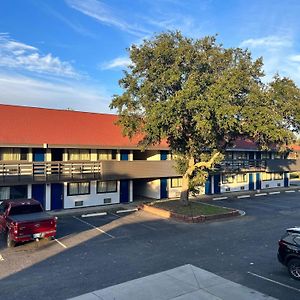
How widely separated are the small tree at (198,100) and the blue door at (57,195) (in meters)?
6.54

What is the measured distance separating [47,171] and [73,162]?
194cm

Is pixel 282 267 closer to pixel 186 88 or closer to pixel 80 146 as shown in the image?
pixel 186 88

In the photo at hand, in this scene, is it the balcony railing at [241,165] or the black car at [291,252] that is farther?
the balcony railing at [241,165]

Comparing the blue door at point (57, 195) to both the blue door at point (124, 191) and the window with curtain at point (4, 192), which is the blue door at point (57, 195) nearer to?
the window with curtain at point (4, 192)

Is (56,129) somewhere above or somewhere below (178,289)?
above

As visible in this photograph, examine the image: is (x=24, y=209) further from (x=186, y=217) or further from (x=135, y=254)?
(x=186, y=217)

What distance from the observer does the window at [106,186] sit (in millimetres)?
28250

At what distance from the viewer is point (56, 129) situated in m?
27.5

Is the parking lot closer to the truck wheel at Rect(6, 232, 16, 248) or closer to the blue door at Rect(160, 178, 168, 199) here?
the truck wheel at Rect(6, 232, 16, 248)

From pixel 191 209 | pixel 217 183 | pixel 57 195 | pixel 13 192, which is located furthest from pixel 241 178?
pixel 13 192

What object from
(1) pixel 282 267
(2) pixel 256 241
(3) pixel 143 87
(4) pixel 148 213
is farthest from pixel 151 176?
(1) pixel 282 267

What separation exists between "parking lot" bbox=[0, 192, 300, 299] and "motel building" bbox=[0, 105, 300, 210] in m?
3.75

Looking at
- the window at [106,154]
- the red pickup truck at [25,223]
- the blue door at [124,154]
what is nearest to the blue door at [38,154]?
the window at [106,154]

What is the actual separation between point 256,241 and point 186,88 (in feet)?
31.5
